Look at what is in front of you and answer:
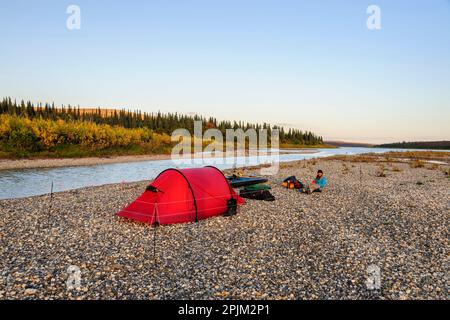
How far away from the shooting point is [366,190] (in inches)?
879

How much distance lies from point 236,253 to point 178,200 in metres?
4.29

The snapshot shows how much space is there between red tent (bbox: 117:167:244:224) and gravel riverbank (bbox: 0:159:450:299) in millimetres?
457

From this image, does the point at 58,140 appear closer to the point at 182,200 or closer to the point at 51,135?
the point at 51,135

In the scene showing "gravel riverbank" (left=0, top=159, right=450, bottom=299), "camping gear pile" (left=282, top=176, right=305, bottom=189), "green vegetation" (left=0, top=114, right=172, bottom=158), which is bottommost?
"gravel riverbank" (left=0, top=159, right=450, bottom=299)


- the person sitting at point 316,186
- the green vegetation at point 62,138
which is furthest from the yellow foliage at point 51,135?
the person sitting at point 316,186

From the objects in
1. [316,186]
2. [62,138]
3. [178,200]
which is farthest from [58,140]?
[178,200]

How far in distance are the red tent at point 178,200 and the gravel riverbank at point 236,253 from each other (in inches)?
18.0

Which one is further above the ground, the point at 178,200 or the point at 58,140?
the point at 58,140

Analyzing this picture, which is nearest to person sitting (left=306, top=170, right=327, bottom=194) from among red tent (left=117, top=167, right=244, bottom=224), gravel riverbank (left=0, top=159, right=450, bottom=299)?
gravel riverbank (left=0, top=159, right=450, bottom=299)

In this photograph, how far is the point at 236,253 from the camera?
33.6ft

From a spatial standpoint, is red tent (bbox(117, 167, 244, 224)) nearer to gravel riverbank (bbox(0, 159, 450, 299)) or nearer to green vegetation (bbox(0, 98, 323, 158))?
gravel riverbank (bbox(0, 159, 450, 299))

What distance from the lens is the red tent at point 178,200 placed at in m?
13.3

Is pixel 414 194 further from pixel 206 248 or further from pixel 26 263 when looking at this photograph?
pixel 26 263

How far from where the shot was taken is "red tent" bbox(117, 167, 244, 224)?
1326 centimetres
